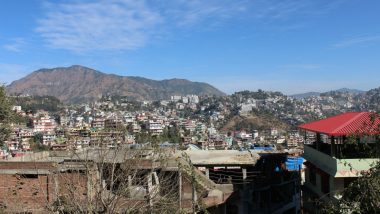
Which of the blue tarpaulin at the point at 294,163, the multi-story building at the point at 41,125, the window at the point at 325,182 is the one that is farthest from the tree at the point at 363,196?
the multi-story building at the point at 41,125

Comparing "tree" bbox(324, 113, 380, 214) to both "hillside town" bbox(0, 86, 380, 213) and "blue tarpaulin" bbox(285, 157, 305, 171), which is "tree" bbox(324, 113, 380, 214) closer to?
"hillside town" bbox(0, 86, 380, 213)

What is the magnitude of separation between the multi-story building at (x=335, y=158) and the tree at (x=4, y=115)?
1423 centimetres

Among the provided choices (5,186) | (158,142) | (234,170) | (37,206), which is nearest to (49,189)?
(37,206)

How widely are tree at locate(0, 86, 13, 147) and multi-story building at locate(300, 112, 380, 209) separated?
560 inches

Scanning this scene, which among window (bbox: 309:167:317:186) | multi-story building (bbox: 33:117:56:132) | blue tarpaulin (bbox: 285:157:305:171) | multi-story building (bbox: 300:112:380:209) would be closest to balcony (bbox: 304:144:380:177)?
multi-story building (bbox: 300:112:380:209)

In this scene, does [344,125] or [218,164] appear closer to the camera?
[344,125]

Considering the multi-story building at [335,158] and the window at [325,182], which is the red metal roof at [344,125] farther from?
the window at [325,182]

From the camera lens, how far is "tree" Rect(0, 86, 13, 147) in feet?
74.4

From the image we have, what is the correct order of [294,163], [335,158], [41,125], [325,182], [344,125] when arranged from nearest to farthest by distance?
[335,158] → [344,125] → [325,182] → [294,163] → [41,125]

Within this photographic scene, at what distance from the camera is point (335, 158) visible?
1666cm

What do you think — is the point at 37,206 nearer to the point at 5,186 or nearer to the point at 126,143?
the point at 5,186

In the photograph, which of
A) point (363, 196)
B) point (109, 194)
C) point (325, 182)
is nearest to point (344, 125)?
point (325, 182)

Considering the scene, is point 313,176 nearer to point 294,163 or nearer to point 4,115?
point 294,163

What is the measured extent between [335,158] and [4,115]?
622 inches
